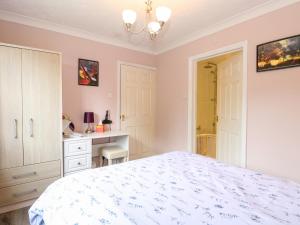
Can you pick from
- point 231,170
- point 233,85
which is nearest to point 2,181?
point 231,170

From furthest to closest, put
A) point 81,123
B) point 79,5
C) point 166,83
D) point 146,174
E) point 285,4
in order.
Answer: point 166,83 < point 81,123 < point 79,5 < point 285,4 < point 146,174

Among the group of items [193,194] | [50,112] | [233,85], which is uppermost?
[233,85]

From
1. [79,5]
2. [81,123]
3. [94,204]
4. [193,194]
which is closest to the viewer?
[94,204]

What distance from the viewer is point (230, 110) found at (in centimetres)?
306

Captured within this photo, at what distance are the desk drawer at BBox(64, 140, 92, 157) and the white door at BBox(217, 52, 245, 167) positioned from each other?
222cm

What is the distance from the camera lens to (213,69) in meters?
4.58

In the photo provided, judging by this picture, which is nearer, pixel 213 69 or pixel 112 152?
pixel 112 152

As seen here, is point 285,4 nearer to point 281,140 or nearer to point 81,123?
point 281,140

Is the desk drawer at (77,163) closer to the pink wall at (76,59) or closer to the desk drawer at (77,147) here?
the desk drawer at (77,147)

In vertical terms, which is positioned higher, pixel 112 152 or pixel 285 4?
pixel 285 4

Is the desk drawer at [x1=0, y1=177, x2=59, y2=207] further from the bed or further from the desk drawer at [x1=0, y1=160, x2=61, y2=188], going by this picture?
the bed

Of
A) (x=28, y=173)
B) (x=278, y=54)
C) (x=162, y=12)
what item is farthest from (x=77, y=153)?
(x=278, y=54)

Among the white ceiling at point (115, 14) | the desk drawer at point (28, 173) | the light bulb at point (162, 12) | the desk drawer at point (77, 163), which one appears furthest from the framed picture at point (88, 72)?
the light bulb at point (162, 12)

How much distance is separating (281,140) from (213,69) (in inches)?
111
